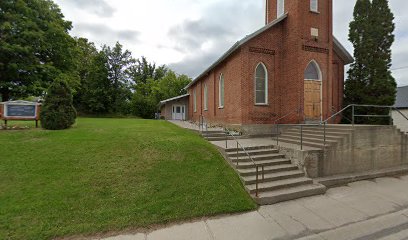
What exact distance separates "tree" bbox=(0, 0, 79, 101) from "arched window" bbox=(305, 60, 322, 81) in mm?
21962

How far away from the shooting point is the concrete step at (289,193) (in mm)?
5824

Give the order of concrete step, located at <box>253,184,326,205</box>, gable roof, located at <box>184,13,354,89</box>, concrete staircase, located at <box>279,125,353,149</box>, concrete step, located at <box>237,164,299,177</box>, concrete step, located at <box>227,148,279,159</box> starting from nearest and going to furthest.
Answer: concrete step, located at <box>253,184,326,205</box>, concrete step, located at <box>237,164,299,177</box>, concrete step, located at <box>227,148,279,159</box>, concrete staircase, located at <box>279,125,353,149</box>, gable roof, located at <box>184,13,354,89</box>

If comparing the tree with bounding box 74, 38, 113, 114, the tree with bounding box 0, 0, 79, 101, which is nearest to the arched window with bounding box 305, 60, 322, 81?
the tree with bounding box 0, 0, 79, 101

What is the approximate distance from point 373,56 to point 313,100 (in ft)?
17.4

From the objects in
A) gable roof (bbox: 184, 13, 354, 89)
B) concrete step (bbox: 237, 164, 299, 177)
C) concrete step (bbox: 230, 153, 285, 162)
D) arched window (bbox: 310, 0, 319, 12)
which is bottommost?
concrete step (bbox: 237, 164, 299, 177)

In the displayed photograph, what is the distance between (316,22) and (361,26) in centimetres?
415

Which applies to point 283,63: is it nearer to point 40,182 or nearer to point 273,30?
point 273,30

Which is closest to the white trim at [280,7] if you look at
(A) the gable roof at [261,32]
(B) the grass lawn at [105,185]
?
(A) the gable roof at [261,32]

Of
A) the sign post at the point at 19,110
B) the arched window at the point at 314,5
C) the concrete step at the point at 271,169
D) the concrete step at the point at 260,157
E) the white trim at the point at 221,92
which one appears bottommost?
the concrete step at the point at 271,169

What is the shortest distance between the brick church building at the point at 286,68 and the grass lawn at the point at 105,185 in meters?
5.72

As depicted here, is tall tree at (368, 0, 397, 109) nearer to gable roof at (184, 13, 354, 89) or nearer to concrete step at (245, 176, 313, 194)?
gable roof at (184, 13, 354, 89)

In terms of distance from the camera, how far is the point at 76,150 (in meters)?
7.25

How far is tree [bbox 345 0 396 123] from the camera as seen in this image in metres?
13.4

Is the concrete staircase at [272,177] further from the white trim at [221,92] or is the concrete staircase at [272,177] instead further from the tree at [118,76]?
the tree at [118,76]
